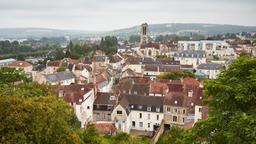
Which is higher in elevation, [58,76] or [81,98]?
[81,98]

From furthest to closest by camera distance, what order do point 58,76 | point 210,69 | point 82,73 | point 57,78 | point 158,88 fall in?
1. point 210,69
2. point 82,73
3. point 58,76
4. point 57,78
5. point 158,88

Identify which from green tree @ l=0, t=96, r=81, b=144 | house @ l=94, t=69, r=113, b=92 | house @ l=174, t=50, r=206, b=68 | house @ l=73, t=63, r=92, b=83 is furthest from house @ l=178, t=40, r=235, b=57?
green tree @ l=0, t=96, r=81, b=144

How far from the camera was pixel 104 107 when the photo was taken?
1720 inches

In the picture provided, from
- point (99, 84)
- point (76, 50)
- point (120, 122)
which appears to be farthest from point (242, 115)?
point (76, 50)

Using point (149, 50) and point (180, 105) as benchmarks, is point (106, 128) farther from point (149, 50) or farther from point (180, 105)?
point (149, 50)

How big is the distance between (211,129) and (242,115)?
1.96 m

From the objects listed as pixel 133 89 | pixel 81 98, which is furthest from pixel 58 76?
pixel 81 98

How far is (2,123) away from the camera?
1574 cm

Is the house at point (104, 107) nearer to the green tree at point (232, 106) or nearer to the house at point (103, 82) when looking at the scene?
the house at point (103, 82)

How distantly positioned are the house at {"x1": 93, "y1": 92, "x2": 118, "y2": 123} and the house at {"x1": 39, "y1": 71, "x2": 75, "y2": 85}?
17628 millimetres

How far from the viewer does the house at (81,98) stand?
135 feet

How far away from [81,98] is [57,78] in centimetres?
2397

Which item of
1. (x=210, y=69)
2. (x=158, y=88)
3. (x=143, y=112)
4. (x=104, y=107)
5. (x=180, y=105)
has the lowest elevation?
(x=143, y=112)

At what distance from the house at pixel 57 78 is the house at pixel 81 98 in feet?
49.8
